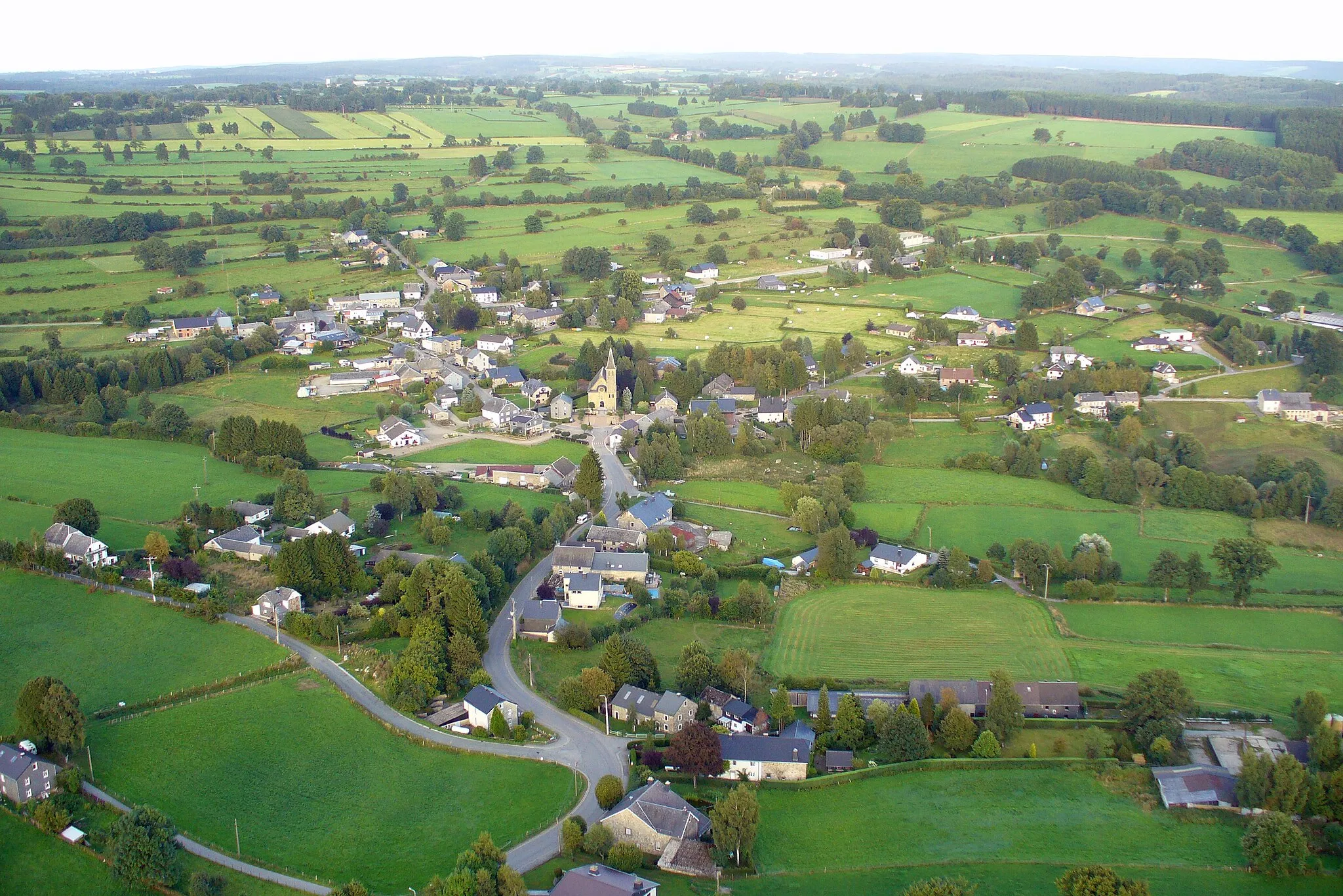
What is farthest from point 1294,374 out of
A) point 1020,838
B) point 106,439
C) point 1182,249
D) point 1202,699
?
point 106,439

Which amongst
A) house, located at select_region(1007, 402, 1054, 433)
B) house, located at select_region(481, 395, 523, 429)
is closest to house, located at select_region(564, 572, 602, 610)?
house, located at select_region(481, 395, 523, 429)

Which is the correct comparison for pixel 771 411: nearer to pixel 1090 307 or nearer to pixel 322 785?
pixel 1090 307

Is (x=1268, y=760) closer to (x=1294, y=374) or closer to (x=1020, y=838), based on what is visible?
(x=1020, y=838)

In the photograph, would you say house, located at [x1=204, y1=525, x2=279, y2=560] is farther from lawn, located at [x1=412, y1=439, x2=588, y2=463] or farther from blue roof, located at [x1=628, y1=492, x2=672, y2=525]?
blue roof, located at [x1=628, y1=492, x2=672, y2=525]

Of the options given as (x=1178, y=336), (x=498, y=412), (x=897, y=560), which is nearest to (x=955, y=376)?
(x=1178, y=336)

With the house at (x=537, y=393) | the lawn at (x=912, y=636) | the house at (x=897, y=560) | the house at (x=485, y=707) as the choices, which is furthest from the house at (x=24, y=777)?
the house at (x=537, y=393)

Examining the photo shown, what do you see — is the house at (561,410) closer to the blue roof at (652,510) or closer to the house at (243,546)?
the blue roof at (652,510)

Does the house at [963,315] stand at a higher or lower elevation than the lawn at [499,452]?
higher
